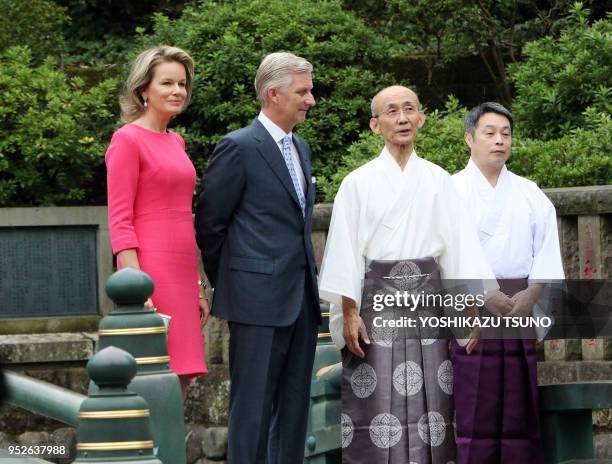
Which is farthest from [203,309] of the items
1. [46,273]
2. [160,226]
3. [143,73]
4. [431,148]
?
[46,273]

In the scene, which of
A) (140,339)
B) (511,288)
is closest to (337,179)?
(511,288)

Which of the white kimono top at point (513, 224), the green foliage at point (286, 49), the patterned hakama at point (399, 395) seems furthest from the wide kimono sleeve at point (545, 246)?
the green foliage at point (286, 49)

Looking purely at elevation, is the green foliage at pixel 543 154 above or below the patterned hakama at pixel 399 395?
above

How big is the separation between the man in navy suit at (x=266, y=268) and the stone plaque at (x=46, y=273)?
3695mm

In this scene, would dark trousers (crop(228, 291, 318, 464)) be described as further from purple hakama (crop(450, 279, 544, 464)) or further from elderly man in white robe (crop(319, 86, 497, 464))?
purple hakama (crop(450, 279, 544, 464))

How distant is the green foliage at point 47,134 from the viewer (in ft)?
31.9

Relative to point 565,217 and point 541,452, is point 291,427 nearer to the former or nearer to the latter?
point 541,452

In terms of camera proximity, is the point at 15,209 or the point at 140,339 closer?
the point at 140,339

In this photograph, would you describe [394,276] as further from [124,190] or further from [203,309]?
[124,190]

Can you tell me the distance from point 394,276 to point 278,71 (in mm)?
1014

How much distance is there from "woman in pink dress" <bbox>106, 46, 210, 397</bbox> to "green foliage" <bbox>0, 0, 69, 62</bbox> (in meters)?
5.40

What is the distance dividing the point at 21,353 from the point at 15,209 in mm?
1013

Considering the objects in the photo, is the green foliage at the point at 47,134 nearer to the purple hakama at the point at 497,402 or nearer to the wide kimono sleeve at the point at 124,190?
the wide kimono sleeve at the point at 124,190

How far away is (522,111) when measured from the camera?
31.0 ft
